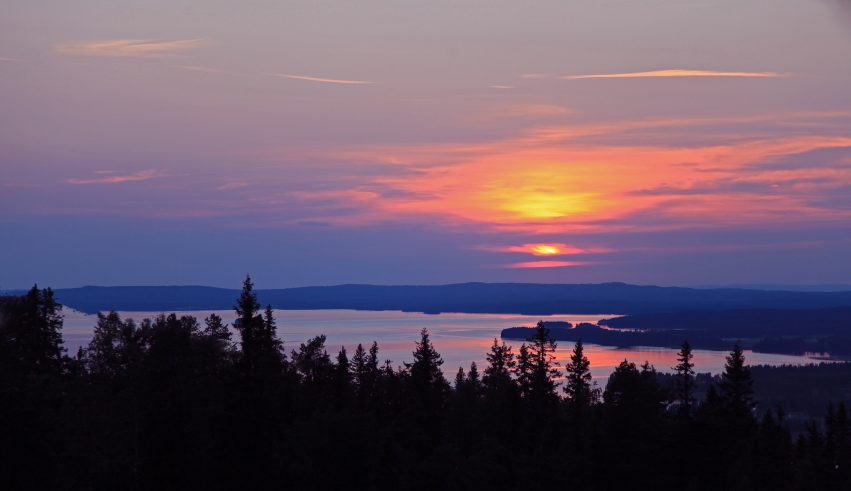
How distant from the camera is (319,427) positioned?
98.9ft

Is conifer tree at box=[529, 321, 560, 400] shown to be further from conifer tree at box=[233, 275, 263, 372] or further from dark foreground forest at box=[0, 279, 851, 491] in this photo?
conifer tree at box=[233, 275, 263, 372]

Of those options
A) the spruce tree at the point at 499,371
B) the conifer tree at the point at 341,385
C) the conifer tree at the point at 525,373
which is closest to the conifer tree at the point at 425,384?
the conifer tree at the point at 341,385

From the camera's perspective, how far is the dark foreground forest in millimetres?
25047

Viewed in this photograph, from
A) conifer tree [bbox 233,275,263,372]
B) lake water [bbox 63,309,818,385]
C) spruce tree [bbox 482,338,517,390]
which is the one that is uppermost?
conifer tree [bbox 233,275,263,372]

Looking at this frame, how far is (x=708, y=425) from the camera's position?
38156mm

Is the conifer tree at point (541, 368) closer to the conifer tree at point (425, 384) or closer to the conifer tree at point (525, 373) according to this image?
the conifer tree at point (525, 373)

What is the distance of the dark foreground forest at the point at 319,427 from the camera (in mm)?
25047

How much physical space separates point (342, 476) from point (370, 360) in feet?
79.4

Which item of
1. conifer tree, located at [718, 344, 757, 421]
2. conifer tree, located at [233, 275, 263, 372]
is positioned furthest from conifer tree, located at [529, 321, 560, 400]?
conifer tree, located at [233, 275, 263, 372]

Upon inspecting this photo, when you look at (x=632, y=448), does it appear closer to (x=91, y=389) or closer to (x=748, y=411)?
(x=748, y=411)

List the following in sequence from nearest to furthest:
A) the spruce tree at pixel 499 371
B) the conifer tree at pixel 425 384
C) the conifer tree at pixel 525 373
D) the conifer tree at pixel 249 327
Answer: the conifer tree at pixel 249 327 → the conifer tree at pixel 425 384 → the conifer tree at pixel 525 373 → the spruce tree at pixel 499 371

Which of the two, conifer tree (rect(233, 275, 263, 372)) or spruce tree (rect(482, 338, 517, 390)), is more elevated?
conifer tree (rect(233, 275, 263, 372))

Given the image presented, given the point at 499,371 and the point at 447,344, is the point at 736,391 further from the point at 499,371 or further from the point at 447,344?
the point at 447,344

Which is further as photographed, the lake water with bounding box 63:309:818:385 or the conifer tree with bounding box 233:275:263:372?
the lake water with bounding box 63:309:818:385
